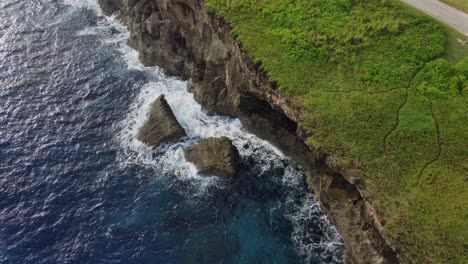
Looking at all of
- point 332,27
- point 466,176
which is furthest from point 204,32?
point 466,176

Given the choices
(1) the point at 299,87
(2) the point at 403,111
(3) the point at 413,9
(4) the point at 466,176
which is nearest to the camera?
(4) the point at 466,176

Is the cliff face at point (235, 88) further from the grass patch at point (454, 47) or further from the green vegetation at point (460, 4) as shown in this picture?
the green vegetation at point (460, 4)

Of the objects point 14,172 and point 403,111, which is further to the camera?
point 14,172

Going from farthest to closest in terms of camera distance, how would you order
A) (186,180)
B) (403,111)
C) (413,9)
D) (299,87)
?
(413,9) → (186,180) → (299,87) → (403,111)

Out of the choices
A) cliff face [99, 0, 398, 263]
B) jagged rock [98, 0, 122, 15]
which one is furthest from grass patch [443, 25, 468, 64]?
jagged rock [98, 0, 122, 15]

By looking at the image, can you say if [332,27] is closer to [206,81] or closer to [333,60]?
[333,60]

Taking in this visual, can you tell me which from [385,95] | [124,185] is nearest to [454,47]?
[385,95]
